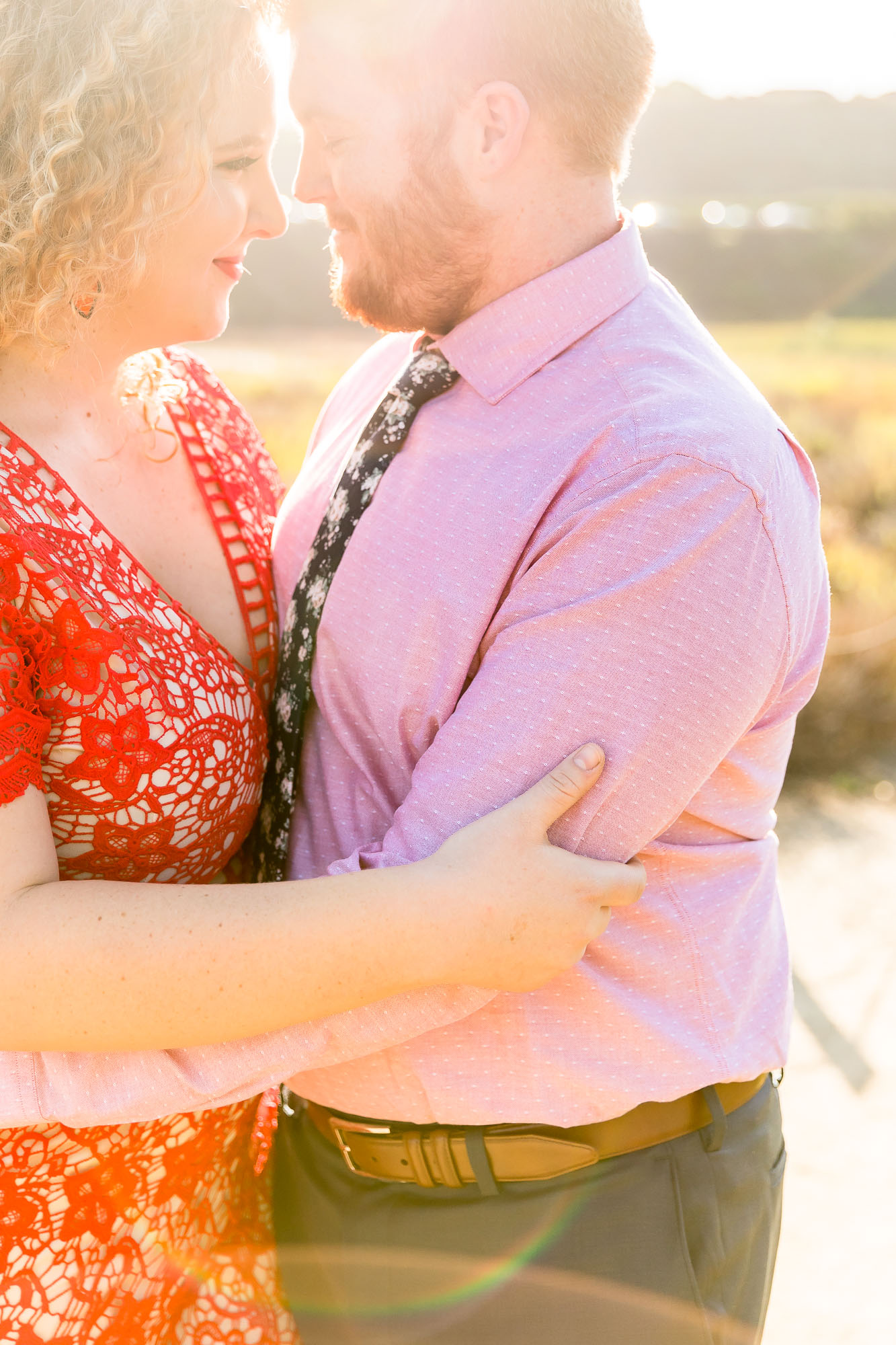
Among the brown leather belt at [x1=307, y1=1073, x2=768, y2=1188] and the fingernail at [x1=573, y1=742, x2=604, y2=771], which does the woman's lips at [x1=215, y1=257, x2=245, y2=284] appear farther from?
the brown leather belt at [x1=307, y1=1073, x2=768, y2=1188]

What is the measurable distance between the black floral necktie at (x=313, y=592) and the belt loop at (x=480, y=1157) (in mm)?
435

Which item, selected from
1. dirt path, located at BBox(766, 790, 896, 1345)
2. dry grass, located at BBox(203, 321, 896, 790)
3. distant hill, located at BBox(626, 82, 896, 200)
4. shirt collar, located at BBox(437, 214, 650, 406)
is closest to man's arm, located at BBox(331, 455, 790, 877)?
shirt collar, located at BBox(437, 214, 650, 406)

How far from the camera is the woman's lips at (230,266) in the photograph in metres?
1.71

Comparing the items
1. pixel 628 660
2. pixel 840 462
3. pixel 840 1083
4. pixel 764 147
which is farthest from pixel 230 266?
pixel 764 147

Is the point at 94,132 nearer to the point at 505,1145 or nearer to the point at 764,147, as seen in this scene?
the point at 505,1145

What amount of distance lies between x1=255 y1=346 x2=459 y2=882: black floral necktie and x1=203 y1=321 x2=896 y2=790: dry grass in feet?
13.5

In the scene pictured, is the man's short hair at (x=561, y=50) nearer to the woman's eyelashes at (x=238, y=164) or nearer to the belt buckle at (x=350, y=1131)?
the woman's eyelashes at (x=238, y=164)

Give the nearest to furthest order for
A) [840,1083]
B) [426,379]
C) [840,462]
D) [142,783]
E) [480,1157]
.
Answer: [142,783], [480,1157], [426,379], [840,1083], [840,462]

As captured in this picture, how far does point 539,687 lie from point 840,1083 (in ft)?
9.32

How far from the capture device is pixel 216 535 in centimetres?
181

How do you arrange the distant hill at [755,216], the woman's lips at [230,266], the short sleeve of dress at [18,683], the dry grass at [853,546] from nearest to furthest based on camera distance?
the short sleeve of dress at [18,683]
the woman's lips at [230,266]
the dry grass at [853,546]
the distant hill at [755,216]

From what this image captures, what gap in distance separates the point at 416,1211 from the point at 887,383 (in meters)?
11.7

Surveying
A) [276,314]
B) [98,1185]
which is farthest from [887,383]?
[276,314]

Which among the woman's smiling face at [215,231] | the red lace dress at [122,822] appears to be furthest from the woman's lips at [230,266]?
the red lace dress at [122,822]
